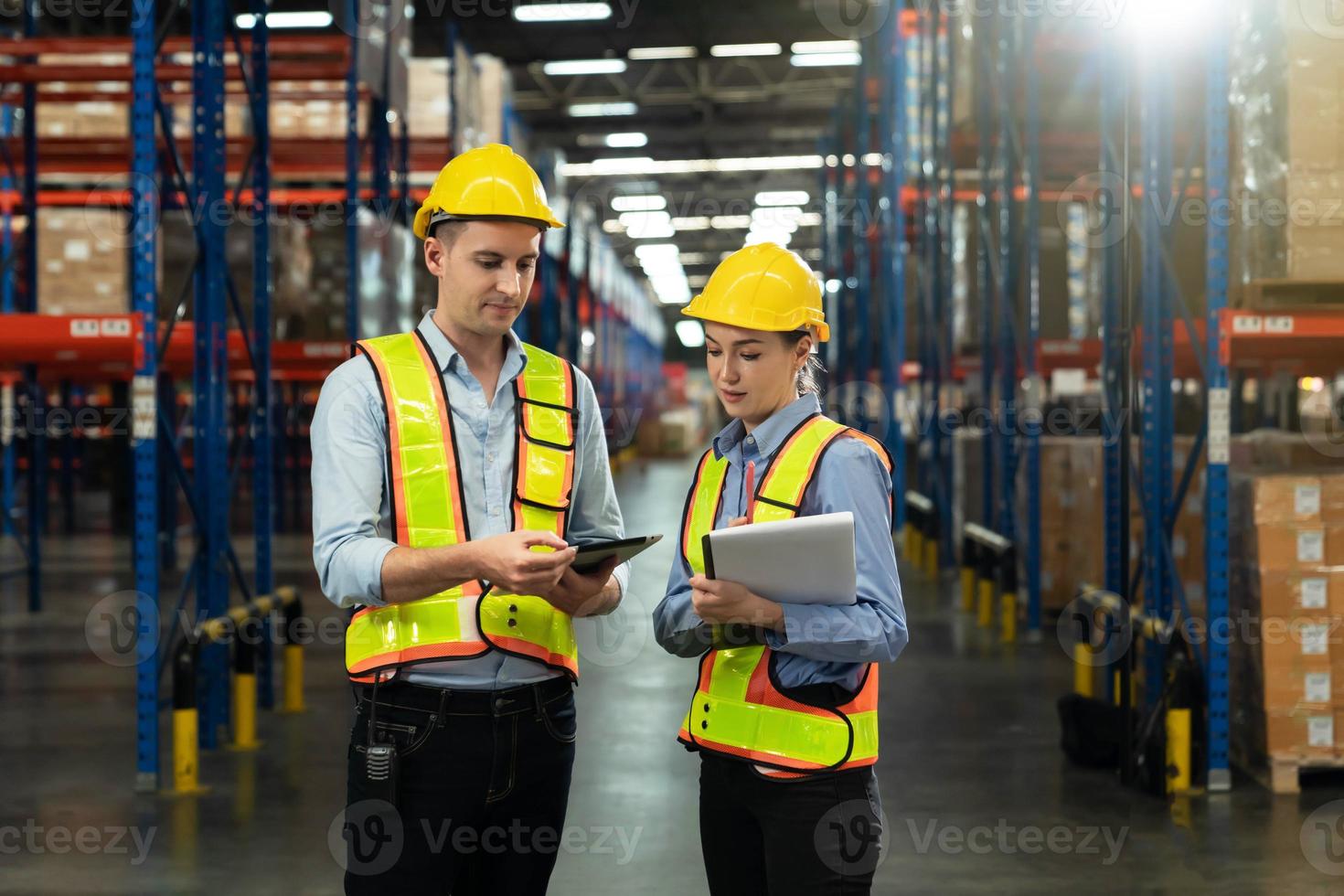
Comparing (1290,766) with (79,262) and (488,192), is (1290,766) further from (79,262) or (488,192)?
(79,262)

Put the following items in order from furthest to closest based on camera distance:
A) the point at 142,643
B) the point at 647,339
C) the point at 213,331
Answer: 1. the point at 647,339
2. the point at 213,331
3. the point at 142,643

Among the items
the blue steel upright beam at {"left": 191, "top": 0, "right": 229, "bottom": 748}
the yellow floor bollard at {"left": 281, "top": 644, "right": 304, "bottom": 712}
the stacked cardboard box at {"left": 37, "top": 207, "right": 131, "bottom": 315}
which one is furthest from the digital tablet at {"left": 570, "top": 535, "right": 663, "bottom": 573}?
the stacked cardboard box at {"left": 37, "top": 207, "right": 131, "bottom": 315}

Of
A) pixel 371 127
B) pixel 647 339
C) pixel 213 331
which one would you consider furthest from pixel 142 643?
pixel 647 339

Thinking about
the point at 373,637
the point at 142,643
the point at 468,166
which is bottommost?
the point at 142,643

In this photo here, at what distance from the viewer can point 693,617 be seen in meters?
2.28

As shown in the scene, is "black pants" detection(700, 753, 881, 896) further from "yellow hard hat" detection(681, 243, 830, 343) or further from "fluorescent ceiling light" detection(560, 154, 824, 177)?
"fluorescent ceiling light" detection(560, 154, 824, 177)

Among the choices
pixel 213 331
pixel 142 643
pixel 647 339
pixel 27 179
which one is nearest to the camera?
pixel 142 643

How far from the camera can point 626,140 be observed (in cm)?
2839

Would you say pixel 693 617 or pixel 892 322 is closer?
pixel 693 617

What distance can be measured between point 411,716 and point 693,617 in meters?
0.51

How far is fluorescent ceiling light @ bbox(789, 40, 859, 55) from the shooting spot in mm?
21391

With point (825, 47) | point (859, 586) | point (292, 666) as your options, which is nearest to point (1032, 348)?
point (292, 666)

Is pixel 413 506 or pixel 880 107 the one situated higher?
pixel 880 107

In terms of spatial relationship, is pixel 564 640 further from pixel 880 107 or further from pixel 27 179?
pixel 880 107
